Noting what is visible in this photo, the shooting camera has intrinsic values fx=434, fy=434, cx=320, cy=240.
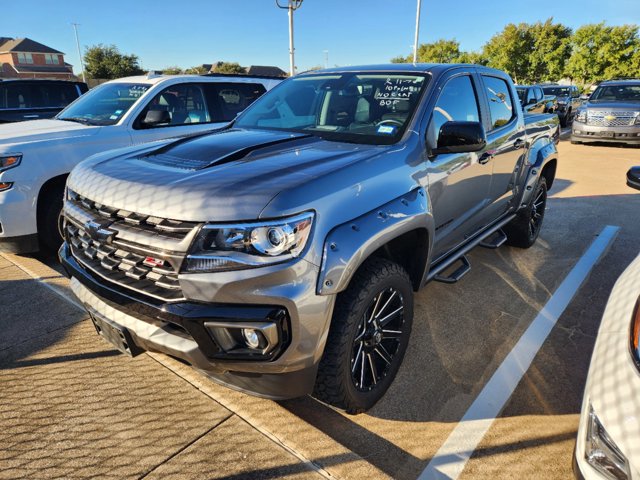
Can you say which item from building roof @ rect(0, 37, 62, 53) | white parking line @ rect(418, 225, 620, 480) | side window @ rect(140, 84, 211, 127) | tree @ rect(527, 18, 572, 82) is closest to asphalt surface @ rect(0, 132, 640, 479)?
white parking line @ rect(418, 225, 620, 480)

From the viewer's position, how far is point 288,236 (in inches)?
71.6

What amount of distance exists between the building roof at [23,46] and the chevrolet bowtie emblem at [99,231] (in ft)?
309

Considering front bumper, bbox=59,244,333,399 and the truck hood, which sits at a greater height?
the truck hood

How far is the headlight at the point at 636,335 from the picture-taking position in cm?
147

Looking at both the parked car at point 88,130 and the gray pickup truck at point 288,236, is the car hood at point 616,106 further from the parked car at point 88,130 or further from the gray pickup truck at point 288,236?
the gray pickup truck at point 288,236

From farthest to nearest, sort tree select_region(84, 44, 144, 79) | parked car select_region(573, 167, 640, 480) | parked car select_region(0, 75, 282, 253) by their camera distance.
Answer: tree select_region(84, 44, 144, 79) < parked car select_region(0, 75, 282, 253) < parked car select_region(573, 167, 640, 480)

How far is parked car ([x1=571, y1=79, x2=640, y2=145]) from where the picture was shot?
11320mm

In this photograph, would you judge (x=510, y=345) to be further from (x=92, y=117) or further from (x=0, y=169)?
(x=92, y=117)

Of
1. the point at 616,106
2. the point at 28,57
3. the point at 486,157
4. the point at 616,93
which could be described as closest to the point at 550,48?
the point at 616,93

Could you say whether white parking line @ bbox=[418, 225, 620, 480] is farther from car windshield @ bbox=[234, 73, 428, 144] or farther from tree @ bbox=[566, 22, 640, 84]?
tree @ bbox=[566, 22, 640, 84]

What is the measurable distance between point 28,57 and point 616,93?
91687mm

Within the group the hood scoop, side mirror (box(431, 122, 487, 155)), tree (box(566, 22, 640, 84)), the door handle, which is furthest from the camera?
tree (box(566, 22, 640, 84))

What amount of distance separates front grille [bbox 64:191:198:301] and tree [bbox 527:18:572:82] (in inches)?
1710

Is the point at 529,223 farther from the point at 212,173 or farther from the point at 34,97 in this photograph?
the point at 34,97
